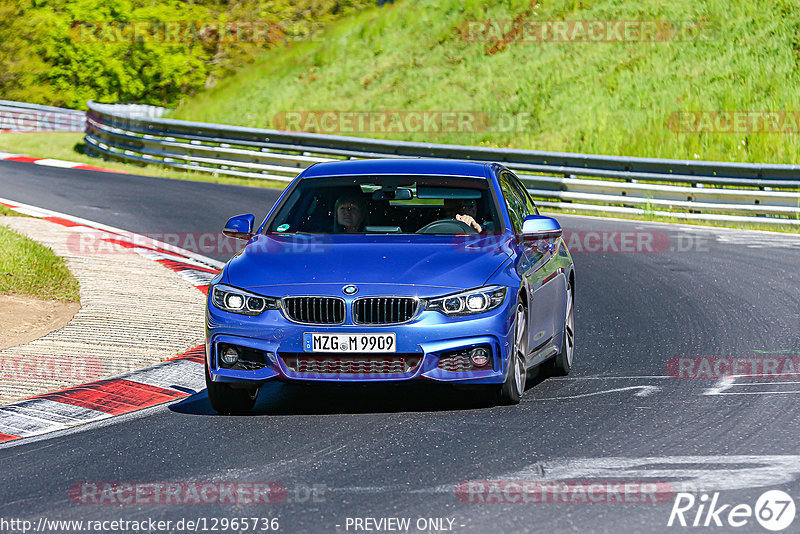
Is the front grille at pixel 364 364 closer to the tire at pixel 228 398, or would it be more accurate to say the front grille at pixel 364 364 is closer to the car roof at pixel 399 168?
the tire at pixel 228 398

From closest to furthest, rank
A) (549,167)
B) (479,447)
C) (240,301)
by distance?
(479,447), (240,301), (549,167)

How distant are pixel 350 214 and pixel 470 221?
2.66 ft

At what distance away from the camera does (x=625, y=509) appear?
5.28 metres

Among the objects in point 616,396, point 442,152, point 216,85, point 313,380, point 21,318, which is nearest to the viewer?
point 313,380

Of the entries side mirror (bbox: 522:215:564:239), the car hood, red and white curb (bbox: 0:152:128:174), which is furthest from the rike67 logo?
red and white curb (bbox: 0:152:128:174)

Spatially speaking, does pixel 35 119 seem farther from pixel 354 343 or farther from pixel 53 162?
pixel 354 343

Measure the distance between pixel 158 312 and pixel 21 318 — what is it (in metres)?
1.17

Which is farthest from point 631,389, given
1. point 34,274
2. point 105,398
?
point 34,274

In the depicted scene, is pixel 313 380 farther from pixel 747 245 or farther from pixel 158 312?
pixel 747 245

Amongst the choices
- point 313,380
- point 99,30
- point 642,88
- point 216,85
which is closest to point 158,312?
point 313,380

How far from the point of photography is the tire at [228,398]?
7.59 m

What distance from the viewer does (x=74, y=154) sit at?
3109 centimetres

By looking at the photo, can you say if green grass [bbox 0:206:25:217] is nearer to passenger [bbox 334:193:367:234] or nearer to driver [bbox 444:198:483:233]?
passenger [bbox 334:193:367:234]

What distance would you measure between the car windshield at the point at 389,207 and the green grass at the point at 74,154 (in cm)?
1676
